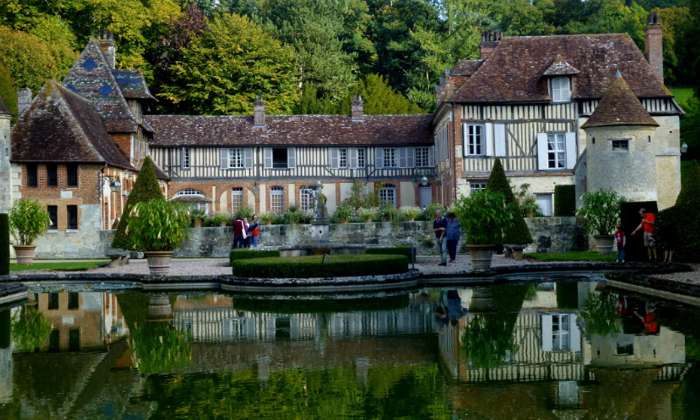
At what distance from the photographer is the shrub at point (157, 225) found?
19.4 metres

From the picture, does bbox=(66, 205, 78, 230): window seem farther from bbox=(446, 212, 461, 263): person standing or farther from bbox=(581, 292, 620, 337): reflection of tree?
bbox=(581, 292, 620, 337): reflection of tree

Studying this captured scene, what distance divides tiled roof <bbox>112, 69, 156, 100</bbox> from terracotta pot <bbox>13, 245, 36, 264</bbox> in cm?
1115

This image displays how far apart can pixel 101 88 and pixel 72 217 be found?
713cm

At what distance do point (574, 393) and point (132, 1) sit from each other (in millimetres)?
43156

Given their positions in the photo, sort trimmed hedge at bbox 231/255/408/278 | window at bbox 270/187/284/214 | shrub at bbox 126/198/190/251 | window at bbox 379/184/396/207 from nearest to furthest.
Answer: trimmed hedge at bbox 231/255/408/278 < shrub at bbox 126/198/190/251 < window at bbox 270/187/284/214 < window at bbox 379/184/396/207

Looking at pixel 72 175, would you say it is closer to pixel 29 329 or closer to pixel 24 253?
pixel 24 253

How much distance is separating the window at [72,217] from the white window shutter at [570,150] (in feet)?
60.4

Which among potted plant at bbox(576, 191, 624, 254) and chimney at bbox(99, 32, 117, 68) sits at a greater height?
chimney at bbox(99, 32, 117, 68)

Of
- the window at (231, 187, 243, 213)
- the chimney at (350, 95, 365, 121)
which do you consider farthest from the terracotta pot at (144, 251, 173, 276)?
the chimney at (350, 95, 365, 121)

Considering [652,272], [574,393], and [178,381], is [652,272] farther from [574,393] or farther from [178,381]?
[178,381]

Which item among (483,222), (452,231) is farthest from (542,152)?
(483,222)

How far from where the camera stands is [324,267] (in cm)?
1795

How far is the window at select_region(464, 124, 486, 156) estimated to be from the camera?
106 ft

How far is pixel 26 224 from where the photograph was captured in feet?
81.5
